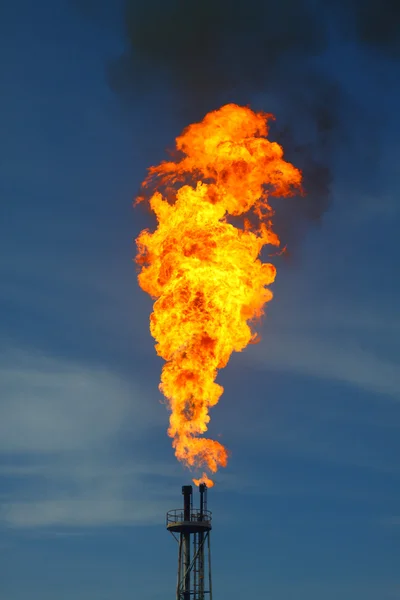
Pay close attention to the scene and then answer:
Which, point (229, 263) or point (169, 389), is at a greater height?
point (229, 263)

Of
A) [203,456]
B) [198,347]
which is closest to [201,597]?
[203,456]

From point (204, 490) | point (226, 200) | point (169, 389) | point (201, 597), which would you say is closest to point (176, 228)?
point (226, 200)

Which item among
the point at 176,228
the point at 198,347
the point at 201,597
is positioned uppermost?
the point at 176,228

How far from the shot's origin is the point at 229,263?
86000 mm

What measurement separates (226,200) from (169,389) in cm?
1328

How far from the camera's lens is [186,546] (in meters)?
88.6

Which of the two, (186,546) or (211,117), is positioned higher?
(211,117)

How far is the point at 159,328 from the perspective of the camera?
85438 mm

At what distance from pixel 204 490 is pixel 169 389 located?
7.88 metres

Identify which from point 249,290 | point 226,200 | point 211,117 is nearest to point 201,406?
point 249,290

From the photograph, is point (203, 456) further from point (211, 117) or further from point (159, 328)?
point (211, 117)

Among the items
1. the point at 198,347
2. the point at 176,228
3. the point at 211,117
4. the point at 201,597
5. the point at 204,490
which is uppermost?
the point at 211,117

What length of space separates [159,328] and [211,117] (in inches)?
591

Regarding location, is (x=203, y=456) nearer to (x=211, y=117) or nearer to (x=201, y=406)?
(x=201, y=406)
